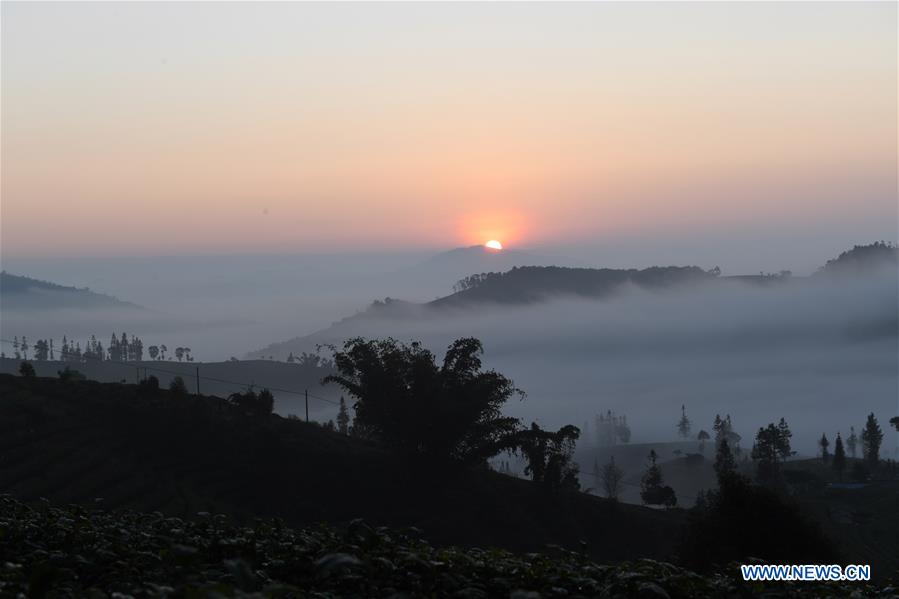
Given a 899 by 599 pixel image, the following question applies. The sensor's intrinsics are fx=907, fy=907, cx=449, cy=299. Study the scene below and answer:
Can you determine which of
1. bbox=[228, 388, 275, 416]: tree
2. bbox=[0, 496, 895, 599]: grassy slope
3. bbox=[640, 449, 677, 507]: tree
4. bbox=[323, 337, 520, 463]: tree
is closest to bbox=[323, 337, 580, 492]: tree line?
bbox=[323, 337, 520, 463]: tree

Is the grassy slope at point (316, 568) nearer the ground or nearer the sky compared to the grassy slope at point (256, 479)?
nearer the sky

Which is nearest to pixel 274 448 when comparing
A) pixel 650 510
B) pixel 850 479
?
pixel 650 510

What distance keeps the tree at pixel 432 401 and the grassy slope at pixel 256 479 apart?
2796mm

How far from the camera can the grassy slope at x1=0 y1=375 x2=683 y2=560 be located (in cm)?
7450

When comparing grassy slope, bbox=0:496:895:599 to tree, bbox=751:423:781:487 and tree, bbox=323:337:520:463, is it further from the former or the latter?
tree, bbox=751:423:781:487

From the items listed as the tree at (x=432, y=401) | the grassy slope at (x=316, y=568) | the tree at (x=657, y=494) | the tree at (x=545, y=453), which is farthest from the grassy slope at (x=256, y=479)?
the grassy slope at (x=316, y=568)

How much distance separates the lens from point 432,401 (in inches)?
3536

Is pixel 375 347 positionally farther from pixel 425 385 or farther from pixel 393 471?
pixel 393 471

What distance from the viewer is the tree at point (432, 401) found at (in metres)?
88.6

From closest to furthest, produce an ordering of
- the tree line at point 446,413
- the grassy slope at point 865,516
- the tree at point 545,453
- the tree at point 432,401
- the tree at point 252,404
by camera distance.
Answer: the tree at point 545,453
the tree line at point 446,413
the tree at point 432,401
the grassy slope at point 865,516
the tree at point 252,404

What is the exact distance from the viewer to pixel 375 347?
315ft

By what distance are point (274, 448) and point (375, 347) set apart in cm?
1500

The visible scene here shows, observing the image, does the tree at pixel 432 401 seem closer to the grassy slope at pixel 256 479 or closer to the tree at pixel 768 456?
the grassy slope at pixel 256 479

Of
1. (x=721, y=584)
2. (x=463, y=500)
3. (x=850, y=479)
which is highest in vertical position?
(x=721, y=584)
